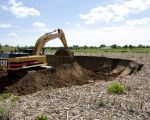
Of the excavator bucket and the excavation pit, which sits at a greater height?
the excavator bucket

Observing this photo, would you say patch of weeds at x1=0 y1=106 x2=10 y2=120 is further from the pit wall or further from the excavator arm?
the pit wall

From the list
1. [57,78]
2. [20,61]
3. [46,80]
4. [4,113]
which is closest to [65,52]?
[57,78]

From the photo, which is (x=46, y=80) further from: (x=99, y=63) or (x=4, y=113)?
(x=99, y=63)

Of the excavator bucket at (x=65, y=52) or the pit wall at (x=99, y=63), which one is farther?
the excavator bucket at (x=65, y=52)

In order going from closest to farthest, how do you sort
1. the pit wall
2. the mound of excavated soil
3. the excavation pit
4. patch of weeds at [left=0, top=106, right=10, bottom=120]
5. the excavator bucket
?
patch of weeds at [left=0, top=106, right=10, bottom=120] → the mound of excavated soil → the excavation pit → the pit wall → the excavator bucket

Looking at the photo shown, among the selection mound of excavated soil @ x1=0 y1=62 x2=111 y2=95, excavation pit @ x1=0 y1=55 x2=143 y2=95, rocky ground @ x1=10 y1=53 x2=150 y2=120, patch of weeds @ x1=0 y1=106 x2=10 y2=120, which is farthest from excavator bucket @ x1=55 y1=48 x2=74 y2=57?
patch of weeds @ x1=0 y1=106 x2=10 y2=120

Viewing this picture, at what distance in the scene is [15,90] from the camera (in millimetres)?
15414

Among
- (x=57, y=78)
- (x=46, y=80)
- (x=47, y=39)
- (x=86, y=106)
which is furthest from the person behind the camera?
(x=47, y=39)

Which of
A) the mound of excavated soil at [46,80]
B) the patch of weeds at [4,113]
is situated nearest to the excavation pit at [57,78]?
the mound of excavated soil at [46,80]

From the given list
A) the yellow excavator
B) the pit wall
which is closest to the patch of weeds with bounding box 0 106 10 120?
the yellow excavator

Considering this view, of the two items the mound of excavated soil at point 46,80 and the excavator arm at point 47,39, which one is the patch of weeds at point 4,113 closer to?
the mound of excavated soil at point 46,80

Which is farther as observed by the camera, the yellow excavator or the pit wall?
the pit wall

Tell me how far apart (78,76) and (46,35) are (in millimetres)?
3318

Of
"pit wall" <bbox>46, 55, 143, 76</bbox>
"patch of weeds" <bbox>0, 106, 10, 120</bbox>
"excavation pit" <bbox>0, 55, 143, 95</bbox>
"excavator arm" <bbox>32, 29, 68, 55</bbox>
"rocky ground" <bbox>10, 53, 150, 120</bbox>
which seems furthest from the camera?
"pit wall" <bbox>46, 55, 143, 76</bbox>
